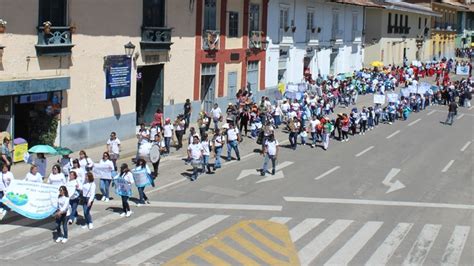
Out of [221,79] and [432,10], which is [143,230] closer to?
[221,79]

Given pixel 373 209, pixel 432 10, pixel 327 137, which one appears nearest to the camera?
pixel 373 209

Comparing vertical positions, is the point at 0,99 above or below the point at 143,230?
above

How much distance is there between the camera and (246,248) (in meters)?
14.9

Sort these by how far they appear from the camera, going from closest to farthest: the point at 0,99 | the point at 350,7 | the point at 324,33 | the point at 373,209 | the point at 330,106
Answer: the point at 373,209 < the point at 0,99 < the point at 330,106 < the point at 324,33 < the point at 350,7

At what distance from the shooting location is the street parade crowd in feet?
54.6

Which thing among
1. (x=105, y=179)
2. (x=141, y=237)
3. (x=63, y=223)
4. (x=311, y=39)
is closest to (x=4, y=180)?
(x=63, y=223)

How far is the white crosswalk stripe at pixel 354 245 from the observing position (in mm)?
14389

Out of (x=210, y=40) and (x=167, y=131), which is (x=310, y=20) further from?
(x=167, y=131)

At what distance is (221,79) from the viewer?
3488 centimetres

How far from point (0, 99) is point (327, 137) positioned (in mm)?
12663

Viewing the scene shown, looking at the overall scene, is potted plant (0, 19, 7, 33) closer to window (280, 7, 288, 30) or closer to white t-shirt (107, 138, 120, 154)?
white t-shirt (107, 138, 120, 154)

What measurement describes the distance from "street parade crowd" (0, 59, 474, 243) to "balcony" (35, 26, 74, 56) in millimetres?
Answer: 3517

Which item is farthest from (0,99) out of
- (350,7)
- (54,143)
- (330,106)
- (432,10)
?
(432,10)

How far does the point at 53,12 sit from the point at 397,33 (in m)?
51.3
